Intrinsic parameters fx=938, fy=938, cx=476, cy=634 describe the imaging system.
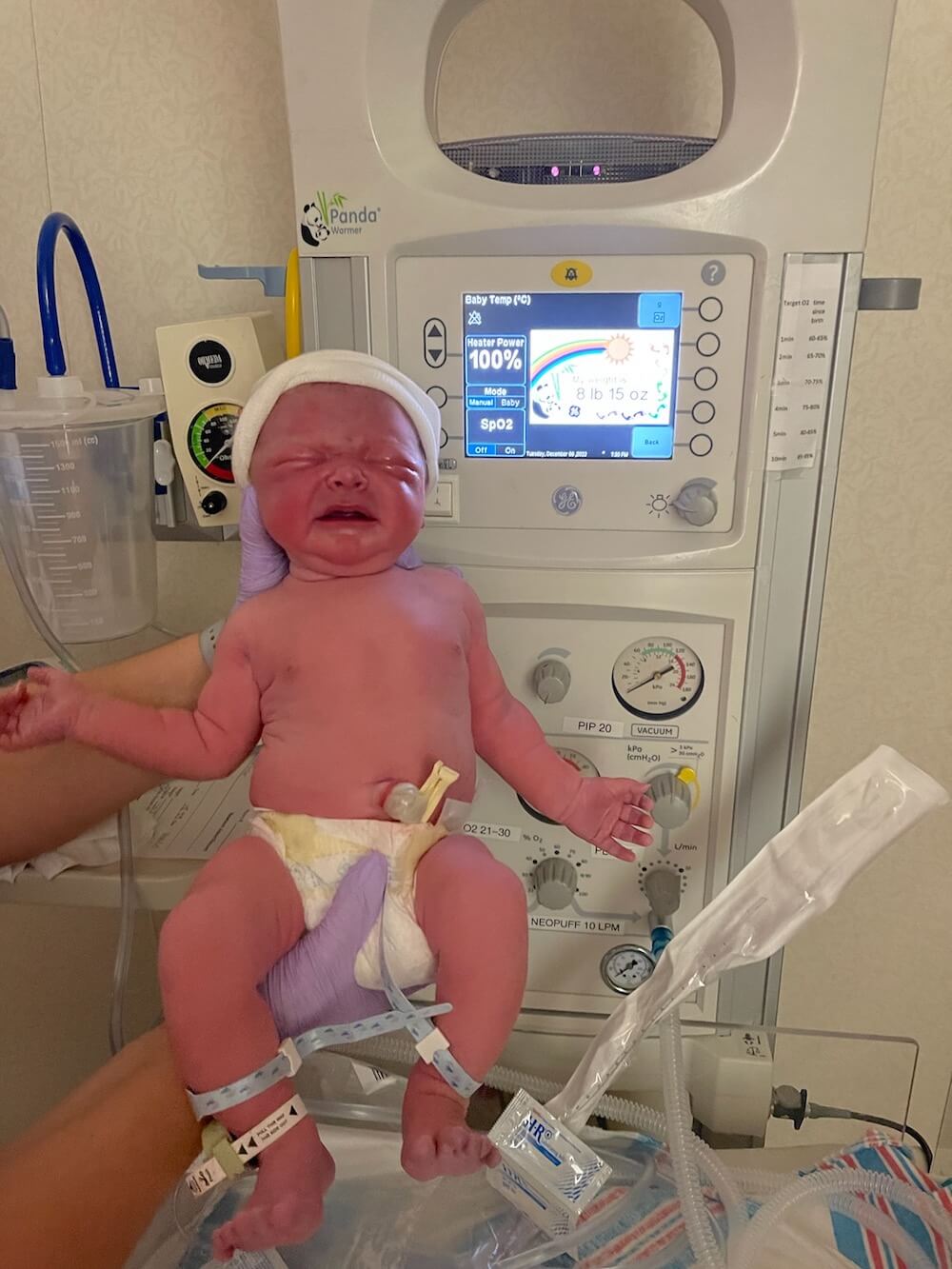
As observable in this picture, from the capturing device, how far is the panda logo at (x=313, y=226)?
70 centimetres

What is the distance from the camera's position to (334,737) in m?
0.67

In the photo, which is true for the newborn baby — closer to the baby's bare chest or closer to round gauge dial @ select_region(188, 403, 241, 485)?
the baby's bare chest

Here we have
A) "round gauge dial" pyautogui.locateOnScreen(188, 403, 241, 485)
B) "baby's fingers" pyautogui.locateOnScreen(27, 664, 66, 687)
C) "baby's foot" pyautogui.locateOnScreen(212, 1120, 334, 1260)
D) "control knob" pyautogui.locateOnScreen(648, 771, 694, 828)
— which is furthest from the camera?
"round gauge dial" pyautogui.locateOnScreen(188, 403, 241, 485)

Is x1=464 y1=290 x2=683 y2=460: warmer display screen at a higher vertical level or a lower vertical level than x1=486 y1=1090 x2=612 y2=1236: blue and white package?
higher

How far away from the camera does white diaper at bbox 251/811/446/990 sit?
2.13 ft

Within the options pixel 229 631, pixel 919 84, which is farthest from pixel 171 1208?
pixel 919 84

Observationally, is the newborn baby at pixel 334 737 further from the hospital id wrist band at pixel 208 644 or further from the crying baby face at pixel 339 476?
the hospital id wrist band at pixel 208 644

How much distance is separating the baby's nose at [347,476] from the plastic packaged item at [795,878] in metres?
0.39

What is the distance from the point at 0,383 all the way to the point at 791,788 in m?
0.79

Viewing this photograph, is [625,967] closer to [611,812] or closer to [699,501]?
[611,812]

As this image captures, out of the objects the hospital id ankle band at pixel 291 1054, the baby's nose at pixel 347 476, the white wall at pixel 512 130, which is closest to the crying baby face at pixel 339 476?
the baby's nose at pixel 347 476

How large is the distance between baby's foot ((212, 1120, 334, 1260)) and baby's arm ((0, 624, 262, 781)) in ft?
0.86

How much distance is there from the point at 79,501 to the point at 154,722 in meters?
0.30

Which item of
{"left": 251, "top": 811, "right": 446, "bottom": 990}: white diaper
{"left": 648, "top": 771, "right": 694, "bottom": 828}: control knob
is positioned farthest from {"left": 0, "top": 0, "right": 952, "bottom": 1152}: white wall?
{"left": 251, "top": 811, "right": 446, "bottom": 990}: white diaper
